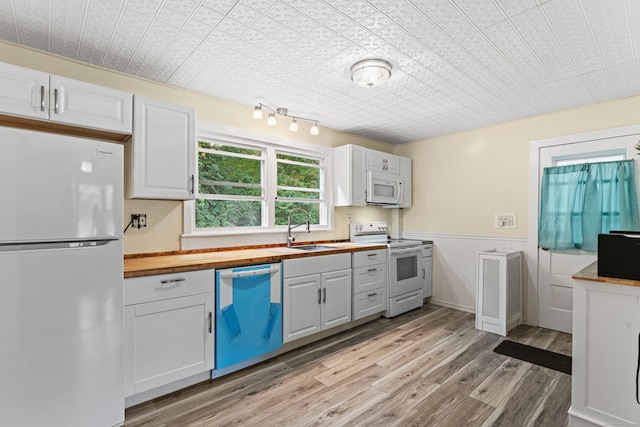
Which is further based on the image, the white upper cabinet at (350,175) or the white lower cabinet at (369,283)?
the white upper cabinet at (350,175)

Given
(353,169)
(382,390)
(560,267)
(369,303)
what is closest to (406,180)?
(353,169)

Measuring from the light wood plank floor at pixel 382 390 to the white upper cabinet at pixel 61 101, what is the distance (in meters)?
1.95

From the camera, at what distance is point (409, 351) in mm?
2916

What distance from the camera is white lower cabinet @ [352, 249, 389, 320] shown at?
3.46 metres


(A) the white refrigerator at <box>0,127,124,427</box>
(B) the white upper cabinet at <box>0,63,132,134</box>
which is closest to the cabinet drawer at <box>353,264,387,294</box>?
(A) the white refrigerator at <box>0,127,124,427</box>

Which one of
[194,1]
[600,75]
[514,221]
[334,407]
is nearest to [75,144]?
[194,1]

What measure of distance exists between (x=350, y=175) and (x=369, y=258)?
1.09 metres

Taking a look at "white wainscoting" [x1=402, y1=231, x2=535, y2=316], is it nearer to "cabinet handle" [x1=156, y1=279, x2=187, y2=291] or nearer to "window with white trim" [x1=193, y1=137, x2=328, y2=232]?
"window with white trim" [x1=193, y1=137, x2=328, y2=232]

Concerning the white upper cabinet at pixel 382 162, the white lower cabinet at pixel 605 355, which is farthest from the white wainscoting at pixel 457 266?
the white lower cabinet at pixel 605 355

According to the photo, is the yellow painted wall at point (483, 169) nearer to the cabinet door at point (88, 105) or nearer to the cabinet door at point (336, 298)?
the cabinet door at point (336, 298)

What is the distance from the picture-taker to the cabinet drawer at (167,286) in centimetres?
198

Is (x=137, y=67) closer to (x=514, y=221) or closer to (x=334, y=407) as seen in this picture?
(x=334, y=407)

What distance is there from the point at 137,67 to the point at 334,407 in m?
2.94

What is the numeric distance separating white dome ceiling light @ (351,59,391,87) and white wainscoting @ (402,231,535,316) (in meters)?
2.67
